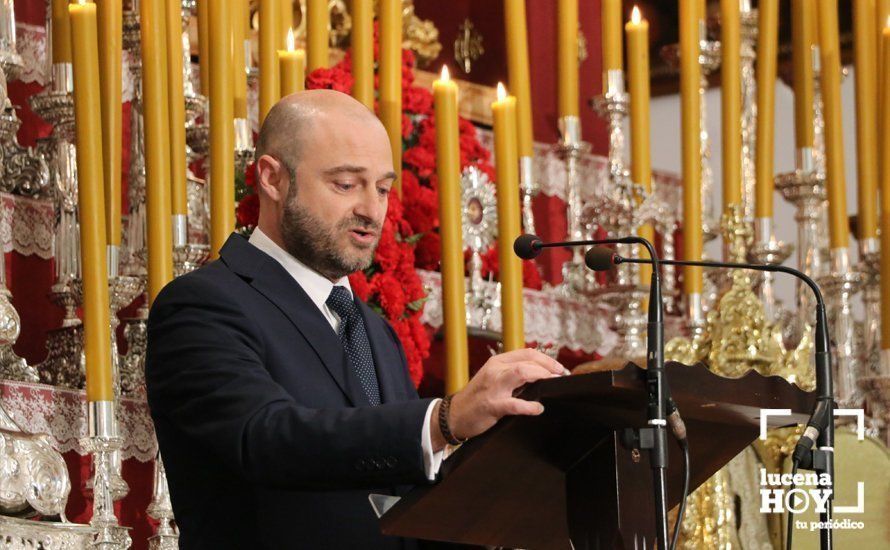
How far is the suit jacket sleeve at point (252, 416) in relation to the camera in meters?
2.46

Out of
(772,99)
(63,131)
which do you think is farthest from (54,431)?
(772,99)

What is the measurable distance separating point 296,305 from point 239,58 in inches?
53.2

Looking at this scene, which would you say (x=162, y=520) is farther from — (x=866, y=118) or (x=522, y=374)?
(x=866, y=118)

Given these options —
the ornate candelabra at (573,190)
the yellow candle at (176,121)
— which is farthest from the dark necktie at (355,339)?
the ornate candelabra at (573,190)

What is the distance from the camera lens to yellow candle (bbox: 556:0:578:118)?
4754mm

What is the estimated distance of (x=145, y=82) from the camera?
12.3ft

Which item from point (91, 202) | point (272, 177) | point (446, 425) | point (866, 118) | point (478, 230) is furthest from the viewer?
point (866, 118)

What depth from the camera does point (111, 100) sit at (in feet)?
12.6

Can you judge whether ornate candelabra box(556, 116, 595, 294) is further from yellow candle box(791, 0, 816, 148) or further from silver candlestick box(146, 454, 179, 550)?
silver candlestick box(146, 454, 179, 550)

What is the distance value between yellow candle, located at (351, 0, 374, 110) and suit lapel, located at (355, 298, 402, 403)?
3.69 feet

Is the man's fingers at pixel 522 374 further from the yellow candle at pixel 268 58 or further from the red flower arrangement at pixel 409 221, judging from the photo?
the yellow candle at pixel 268 58

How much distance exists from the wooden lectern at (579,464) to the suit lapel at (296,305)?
34 centimetres

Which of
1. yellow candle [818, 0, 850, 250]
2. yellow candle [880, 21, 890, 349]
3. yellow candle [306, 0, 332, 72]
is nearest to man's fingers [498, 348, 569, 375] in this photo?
yellow candle [306, 0, 332, 72]

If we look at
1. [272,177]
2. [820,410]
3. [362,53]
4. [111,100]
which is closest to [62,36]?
[111,100]
